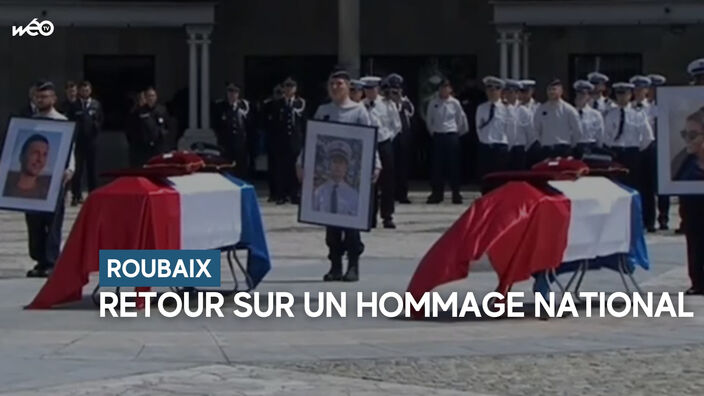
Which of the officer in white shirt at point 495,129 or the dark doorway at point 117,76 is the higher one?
the dark doorway at point 117,76

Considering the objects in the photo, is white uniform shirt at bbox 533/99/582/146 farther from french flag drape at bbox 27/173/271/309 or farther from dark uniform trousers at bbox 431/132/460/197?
french flag drape at bbox 27/173/271/309

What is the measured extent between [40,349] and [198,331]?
4.77ft

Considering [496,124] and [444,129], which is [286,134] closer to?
[444,129]

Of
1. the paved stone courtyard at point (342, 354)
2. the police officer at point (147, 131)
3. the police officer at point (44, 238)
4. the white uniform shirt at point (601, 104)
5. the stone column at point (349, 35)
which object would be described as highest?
the stone column at point (349, 35)

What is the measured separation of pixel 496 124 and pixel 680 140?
10.0 meters

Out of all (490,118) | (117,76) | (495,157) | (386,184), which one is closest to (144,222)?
(386,184)

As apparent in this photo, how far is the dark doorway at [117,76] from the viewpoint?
3347 centimetres

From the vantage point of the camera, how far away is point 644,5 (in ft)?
100

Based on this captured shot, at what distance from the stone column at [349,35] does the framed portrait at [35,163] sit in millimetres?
14974

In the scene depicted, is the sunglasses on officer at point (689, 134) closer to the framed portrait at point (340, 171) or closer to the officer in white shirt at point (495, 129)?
the framed portrait at point (340, 171)

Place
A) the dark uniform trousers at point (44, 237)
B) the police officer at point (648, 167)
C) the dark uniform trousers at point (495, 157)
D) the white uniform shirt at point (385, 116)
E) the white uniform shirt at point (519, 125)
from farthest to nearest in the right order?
the dark uniform trousers at point (495, 157)
the white uniform shirt at point (519, 125)
the white uniform shirt at point (385, 116)
the police officer at point (648, 167)
the dark uniform trousers at point (44, 237)

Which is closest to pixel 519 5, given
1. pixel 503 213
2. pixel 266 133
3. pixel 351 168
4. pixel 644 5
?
pixel 644 5

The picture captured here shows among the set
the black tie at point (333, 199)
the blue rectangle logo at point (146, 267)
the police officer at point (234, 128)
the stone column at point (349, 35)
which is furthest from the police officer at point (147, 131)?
the blue rectangle logo at point (146, 267)

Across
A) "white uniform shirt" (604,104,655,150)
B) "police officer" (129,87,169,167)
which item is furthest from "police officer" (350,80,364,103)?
"police officer" (129,87,169,167)
